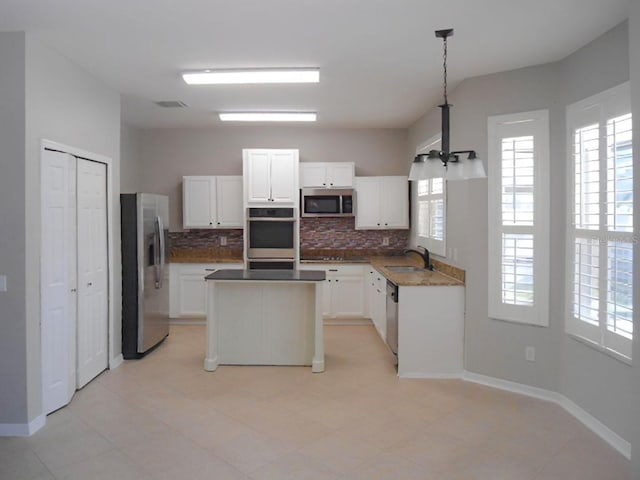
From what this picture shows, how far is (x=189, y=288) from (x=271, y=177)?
74.0 inches

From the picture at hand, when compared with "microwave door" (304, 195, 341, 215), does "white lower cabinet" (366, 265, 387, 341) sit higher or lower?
lower

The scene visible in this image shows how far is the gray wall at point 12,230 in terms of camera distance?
3064 mm

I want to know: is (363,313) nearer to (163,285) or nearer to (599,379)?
(163,285)

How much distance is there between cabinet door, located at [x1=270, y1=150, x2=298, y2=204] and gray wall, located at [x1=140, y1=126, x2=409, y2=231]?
1.85ft

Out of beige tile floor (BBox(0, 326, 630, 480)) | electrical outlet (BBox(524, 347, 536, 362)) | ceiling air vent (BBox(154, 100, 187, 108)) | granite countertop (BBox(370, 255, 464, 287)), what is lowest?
beige tile floor (BBox(0, 326, 630, 480))

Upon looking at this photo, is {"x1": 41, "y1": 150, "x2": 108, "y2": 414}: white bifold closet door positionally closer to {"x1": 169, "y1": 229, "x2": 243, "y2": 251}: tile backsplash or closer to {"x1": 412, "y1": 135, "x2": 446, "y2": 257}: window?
{"x1": 169, "y1": 229, "x2": 243, "y2": 251}: tile backsplash

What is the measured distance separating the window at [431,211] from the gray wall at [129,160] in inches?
158

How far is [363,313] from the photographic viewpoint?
6145 millimetres

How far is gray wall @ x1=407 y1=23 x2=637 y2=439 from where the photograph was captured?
2.98 meters

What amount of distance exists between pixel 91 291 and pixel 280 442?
7.52ft

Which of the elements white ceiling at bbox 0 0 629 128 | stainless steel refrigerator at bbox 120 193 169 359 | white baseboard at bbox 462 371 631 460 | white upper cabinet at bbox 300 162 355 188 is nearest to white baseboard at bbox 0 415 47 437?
stainless steel refrigerator at bbox 120 193 169 359

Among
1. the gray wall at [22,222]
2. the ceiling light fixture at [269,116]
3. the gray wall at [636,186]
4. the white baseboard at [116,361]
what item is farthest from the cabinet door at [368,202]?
the gray wall at [636,186]

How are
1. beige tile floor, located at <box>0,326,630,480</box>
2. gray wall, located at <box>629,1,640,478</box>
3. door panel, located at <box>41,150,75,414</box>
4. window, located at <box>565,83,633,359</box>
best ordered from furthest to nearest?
1. door panel, located at <box>41,150,75,414</box>
2. window, located at <box>565,83,633,359</box>
3. beige tile floor, located at <box>0,326,630,480</box>
4. gray wall, located at <box>629,1,640,478</box>

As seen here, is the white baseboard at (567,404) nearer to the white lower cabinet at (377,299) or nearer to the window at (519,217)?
the window at (519,217)
